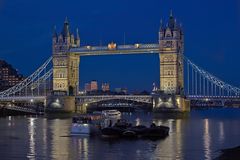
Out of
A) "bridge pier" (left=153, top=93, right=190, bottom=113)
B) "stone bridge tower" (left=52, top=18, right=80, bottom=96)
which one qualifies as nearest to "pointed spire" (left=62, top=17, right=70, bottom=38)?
"stone bridge tower" (left=52, top=18, right=80, bottom=96)

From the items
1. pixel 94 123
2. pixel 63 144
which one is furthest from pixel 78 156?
pixel 94 123

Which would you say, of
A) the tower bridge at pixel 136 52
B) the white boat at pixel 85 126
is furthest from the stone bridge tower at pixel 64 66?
the white boat at pixel 85 126

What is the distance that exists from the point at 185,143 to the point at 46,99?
53966 millimetres

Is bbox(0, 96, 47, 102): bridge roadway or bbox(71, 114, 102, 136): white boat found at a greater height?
bbox(0, 96, 47, 102): bridge roadway

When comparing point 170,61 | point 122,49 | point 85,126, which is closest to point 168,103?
point 170,61

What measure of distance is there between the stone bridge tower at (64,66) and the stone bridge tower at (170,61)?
1548 centimetres

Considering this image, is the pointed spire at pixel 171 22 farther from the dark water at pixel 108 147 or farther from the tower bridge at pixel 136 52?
the dark water at pixel 108 147

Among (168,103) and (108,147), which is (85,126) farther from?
(168,103)

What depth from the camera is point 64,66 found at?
309ft

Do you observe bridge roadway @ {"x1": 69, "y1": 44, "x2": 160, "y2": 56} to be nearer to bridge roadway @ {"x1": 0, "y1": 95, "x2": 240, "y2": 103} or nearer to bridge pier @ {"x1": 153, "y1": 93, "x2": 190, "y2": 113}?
bridge roadway @ {"x1": 0, "y1": 95, "x2": 240, "y2": 103}

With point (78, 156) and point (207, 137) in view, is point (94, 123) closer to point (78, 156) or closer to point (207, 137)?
point (207, 137)

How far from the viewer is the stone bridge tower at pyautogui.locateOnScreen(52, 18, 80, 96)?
94.4 meters

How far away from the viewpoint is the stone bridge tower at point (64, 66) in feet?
310

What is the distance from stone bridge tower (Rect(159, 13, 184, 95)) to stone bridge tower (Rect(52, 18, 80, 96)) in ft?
50.8
